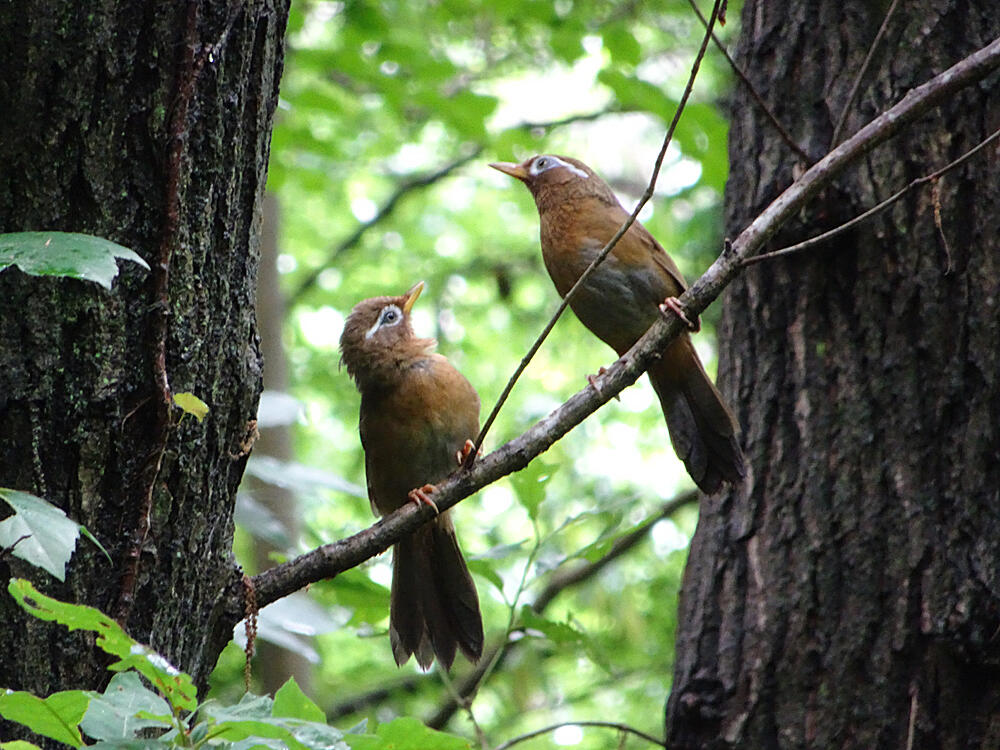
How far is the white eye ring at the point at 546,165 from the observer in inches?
189

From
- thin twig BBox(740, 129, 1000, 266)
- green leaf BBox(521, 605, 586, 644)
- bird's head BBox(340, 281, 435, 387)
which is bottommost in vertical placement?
green leaf BBox(521, 605, 586, 644)

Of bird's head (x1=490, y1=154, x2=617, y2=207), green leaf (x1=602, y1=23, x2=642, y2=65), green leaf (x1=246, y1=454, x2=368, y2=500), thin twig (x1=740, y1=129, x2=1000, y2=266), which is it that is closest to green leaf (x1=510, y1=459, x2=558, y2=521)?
green leaf (x1=246, y1=454, x2=368, y2=500)

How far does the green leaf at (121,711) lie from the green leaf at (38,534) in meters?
0.18

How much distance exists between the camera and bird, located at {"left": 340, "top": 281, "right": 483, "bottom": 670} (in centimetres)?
393

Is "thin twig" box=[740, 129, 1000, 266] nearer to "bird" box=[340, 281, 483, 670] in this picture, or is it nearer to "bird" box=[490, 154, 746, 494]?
"bird" box=[490, 154, 746, 494]

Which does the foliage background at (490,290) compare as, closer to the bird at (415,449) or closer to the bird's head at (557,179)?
the bird at (415,449)

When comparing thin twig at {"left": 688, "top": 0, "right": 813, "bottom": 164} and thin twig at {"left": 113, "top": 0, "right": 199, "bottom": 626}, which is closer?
thin twig at {"left": 113, "top": 0, "right": 199, "bottom": 626}

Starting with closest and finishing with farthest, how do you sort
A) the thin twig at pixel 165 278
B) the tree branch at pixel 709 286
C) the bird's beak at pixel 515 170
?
the thin twig at pixel 165 278
the tree branch at pixel 709 286
the bird's beak at pixel 515 170

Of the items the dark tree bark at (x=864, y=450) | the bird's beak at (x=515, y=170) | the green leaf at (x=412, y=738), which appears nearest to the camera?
the green leaf at (x=412, y=738)

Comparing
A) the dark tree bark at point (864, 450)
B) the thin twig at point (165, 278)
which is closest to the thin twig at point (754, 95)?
the dark tree bark at point (864, 450)

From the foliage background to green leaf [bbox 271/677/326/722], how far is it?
164 cm

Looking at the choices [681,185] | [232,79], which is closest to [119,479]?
[232,79]

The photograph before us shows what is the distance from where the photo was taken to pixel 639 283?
4320 millimetres

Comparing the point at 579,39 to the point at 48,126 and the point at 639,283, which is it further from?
the point at 48,126
